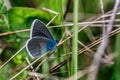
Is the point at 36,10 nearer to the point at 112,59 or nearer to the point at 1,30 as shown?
the point at 1,30

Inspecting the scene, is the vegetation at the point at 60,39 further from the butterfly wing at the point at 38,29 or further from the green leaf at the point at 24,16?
the butterfly wing at the point at 38,29

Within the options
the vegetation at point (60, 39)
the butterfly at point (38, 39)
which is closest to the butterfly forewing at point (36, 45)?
the butterfly at point (38, 39)

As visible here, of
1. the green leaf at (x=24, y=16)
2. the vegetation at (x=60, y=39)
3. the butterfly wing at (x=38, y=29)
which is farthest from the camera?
the green leaf at (x=24, y=16)

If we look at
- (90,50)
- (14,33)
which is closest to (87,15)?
(90,50)

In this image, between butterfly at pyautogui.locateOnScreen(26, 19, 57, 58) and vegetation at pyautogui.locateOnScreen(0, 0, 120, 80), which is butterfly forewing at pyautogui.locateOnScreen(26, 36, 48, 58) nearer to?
butterfly at pyautogui.locateOnScreen(26, 19, 57, 58)

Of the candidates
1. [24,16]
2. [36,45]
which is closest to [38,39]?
[36,45]

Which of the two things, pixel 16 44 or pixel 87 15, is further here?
pixel 16 44

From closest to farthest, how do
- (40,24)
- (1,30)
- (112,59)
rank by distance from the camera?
1. (40,24)
2. (112,59)
3. (1,30)

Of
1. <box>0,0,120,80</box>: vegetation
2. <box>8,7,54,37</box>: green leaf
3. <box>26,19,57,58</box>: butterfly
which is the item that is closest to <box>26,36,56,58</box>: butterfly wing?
<box>26,19,57,58</box>: butterfly
